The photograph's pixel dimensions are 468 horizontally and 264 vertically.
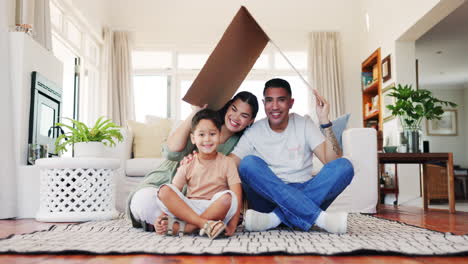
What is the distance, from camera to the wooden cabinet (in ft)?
20.0

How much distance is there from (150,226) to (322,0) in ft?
19.6

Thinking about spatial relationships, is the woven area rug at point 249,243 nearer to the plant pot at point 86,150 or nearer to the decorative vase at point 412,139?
the plant pot at point 86,150

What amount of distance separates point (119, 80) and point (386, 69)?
3.81 meters

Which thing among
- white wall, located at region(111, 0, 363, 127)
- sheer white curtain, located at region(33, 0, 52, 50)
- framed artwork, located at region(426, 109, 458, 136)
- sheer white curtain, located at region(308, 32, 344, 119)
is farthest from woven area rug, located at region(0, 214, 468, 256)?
framed artwork, located at region(426, 109, 458, 136)

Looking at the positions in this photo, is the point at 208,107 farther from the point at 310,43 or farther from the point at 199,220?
the point at 310,43

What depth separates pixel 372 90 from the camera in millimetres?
6656

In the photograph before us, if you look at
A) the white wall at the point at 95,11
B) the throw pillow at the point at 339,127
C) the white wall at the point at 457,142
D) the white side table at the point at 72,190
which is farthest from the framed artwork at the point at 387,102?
the white wall at the point at 457,142

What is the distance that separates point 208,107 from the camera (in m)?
2.14

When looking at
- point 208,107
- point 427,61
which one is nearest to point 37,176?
point 208,107

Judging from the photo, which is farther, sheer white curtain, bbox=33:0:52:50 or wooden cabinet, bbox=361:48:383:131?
wooden cabinet, bbox=361:48:383:131

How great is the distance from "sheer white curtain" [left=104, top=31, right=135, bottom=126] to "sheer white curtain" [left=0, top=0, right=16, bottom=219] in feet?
11.9

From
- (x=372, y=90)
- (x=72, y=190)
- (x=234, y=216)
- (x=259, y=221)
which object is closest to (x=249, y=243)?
(x=234, y=216)

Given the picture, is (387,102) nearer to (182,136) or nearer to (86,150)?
(86,150)

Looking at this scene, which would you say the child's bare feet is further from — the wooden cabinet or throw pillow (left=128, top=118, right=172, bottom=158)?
the wooden cabinet
